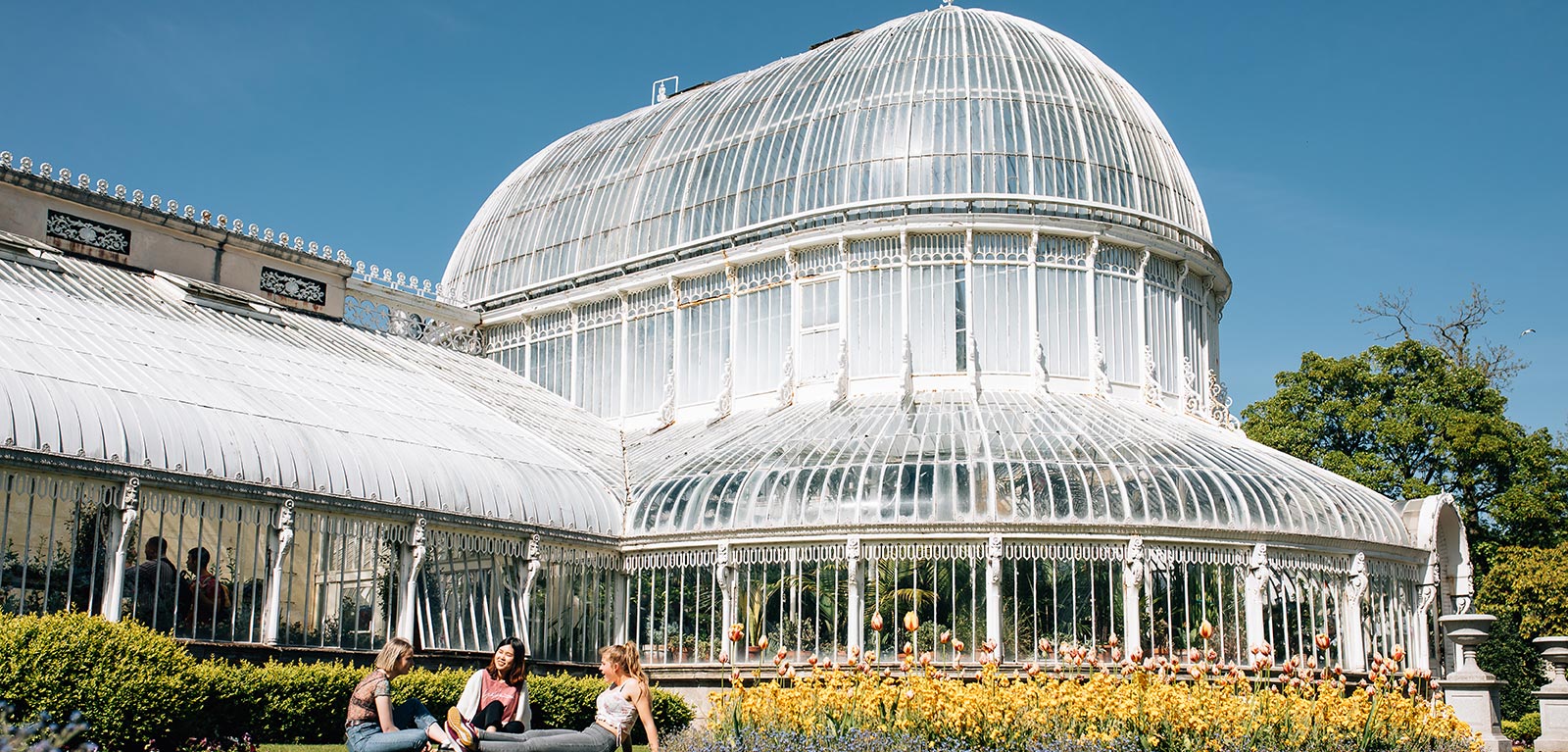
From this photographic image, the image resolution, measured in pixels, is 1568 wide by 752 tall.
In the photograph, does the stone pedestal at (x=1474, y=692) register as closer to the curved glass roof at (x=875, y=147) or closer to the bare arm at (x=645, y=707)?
the curved glass roof at (x=875, y=147)

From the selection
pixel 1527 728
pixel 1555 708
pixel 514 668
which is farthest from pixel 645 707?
pixel 1527 728

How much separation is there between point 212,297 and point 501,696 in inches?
733

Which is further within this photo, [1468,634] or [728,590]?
[728,590]

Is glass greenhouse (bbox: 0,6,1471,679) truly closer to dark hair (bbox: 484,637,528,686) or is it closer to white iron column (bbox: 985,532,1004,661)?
white iron column (bbox: 985,532,1004,661)

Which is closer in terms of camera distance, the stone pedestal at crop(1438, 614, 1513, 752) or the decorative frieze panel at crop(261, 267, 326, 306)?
the stone pedestal at crop(1438, 614, 1513, 752)

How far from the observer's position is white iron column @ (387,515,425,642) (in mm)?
25156

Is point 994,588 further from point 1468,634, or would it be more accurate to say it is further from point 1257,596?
point 1468,634

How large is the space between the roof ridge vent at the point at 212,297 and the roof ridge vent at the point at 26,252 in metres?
2.08

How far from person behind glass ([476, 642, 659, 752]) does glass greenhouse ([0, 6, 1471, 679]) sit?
666 centimetres

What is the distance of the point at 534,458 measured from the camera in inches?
1153

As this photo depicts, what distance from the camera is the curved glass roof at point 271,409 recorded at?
2134 cm

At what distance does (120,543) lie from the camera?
20750mm

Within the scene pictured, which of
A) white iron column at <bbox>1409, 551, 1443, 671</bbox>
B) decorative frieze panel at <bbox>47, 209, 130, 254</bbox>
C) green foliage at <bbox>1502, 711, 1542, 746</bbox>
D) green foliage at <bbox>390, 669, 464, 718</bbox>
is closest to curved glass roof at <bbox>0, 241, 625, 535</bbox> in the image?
decorative frieze panel at <bbox>47, 209, 130, 254</bbox>

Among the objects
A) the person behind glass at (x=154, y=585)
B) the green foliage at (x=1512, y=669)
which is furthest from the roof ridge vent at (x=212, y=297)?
the green foliage at (x=1512, y=669)
